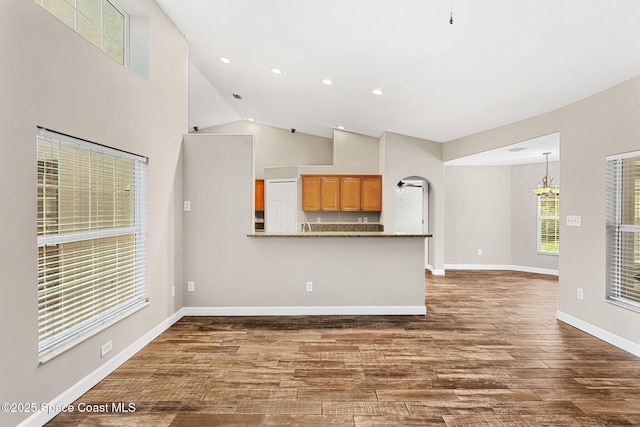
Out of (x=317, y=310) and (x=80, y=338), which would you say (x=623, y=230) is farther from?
(x=80, y=338)

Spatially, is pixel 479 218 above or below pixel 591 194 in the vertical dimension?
below

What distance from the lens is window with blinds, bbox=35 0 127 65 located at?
242 centimetres

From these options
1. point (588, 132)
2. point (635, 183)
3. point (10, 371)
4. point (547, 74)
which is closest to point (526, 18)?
point (547, 74)

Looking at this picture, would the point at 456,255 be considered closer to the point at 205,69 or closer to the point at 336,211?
the point at 336,211

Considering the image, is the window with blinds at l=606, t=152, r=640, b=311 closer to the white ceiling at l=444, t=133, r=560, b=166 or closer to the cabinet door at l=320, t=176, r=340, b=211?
the white ceiling at l=444, t=133, r=560, b=166

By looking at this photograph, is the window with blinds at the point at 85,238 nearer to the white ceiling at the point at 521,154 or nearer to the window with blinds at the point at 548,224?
the white ceiling at the point at 521,154

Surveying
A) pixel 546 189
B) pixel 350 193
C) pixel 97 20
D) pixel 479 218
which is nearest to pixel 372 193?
pixel 350 193

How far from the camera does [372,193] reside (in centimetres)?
708

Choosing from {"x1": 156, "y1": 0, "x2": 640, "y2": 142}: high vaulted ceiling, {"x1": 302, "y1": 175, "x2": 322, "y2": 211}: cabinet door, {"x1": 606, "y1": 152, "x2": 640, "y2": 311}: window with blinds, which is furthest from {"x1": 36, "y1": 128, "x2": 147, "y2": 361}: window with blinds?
{"x1": 606, "y1": 152, "x2": 640, "y2": 311}: window with blinds

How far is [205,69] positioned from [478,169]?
6047 millimetres

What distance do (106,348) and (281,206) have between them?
530 cm

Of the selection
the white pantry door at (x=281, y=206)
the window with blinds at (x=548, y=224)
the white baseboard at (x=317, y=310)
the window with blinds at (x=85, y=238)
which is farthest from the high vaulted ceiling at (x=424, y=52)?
the window with blinds at (x=548, y=224)

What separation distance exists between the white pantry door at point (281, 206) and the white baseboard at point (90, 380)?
4.31m

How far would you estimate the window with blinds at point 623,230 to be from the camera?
10.6 ft
